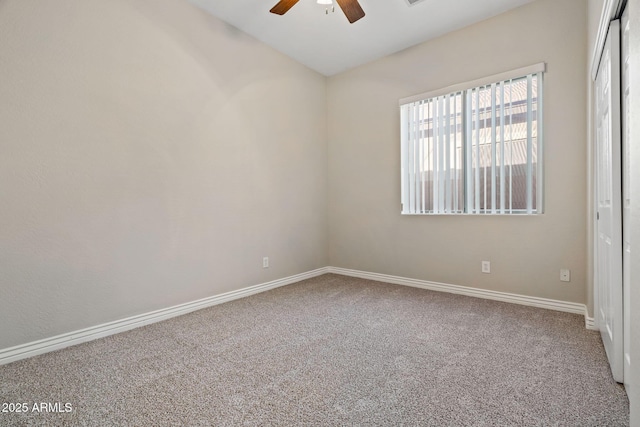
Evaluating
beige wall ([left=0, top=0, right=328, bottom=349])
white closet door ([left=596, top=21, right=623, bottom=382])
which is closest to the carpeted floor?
white closet door ([left=596, top=21, right=623, bottom=382])

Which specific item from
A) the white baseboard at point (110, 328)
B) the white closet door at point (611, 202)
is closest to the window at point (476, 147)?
the white closet door at point (611, 202)

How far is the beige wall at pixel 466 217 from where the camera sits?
2.71 m

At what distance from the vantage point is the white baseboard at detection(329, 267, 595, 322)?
2717 mm

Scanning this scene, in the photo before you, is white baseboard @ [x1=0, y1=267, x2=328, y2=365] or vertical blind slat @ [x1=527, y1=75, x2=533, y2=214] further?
vertical blind slat @ [x1=527, y1=75, x2=533, y2=214]

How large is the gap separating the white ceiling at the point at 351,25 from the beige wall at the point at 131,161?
22 cm

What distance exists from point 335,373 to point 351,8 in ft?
8.43

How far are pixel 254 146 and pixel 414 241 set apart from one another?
6.72 feet

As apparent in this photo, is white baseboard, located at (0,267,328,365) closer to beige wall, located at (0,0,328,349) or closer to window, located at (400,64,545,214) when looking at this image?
beige wall, located at (0,0,328,349)

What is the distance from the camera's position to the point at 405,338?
224 centimetres

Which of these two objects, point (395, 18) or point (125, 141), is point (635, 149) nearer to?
point (395, 18)

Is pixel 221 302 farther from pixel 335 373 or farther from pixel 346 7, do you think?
pixel 346 7

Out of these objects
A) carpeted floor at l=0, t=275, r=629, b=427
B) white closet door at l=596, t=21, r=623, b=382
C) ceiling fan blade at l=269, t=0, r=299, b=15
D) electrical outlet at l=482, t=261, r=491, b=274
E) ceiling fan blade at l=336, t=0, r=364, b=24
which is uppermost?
ceiling fan blade at l=269, t=0, r=299, b=15

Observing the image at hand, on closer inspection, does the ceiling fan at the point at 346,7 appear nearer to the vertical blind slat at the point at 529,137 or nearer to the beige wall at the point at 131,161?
the beige wall at the point at 131,161

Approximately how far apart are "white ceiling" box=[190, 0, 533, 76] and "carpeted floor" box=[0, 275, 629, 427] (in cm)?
271
